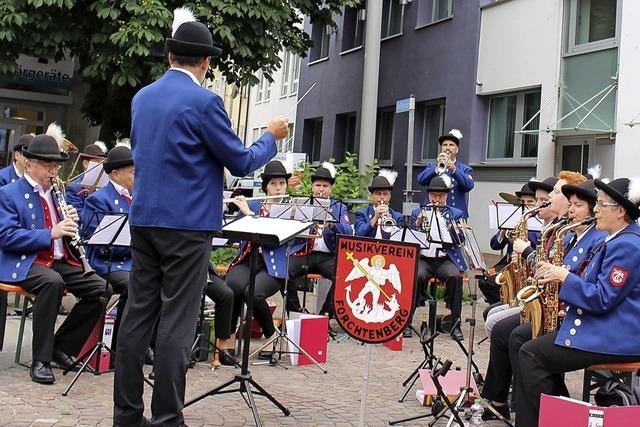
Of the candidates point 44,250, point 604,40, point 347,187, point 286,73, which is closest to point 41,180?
point 44,250

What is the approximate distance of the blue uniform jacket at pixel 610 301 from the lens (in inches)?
184

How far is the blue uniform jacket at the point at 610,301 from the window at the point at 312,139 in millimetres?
21132

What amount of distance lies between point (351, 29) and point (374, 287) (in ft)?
64.8

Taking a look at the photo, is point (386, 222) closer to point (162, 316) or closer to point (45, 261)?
point (45, 261)

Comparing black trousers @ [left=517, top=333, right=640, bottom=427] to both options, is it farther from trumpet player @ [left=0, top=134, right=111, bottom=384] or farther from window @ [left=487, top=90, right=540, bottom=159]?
window @ [left=487, top=90, right=540, bottom=159]

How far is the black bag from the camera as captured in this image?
5.30 meters

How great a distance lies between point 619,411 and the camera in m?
4.37

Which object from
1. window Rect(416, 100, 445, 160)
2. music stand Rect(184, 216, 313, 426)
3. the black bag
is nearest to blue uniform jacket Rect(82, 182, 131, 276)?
music stand Rect(184, 216, 313, 426)

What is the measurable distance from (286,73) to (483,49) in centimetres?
1442

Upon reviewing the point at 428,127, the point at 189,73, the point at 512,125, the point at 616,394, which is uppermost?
the point at 428,127

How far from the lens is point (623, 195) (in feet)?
15.9

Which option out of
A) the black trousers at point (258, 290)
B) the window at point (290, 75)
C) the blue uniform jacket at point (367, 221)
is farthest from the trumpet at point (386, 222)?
the window at point (290, 75)

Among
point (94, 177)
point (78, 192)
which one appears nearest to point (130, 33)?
point (78, 192)

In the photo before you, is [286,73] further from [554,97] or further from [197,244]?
[197,244]
